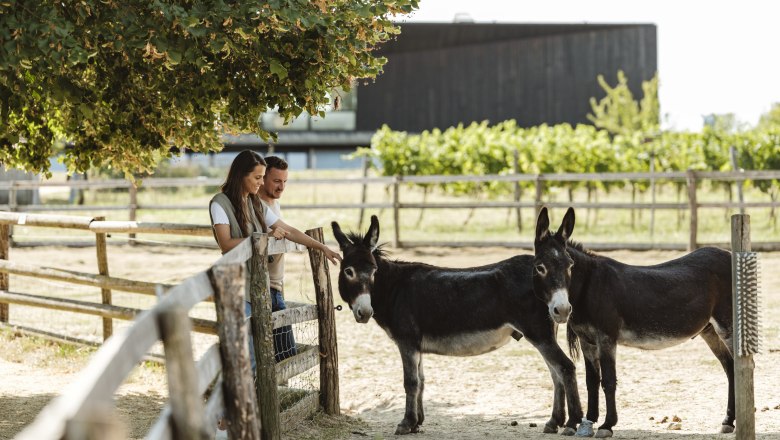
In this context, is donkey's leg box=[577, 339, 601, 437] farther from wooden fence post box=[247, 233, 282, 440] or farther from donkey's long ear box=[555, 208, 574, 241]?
wooden fence post box=[247, 233, 282, 440]

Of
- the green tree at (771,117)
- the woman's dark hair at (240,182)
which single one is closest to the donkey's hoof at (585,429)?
the woman's dark hair at (240,182)

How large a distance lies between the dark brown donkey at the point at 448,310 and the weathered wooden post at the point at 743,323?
122cm

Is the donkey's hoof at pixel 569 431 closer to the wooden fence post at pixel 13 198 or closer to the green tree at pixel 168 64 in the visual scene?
the green tree at pixel 168 64

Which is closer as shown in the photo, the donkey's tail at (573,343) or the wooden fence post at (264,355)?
the wooden fence post at (264,355)

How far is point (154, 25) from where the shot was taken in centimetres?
612

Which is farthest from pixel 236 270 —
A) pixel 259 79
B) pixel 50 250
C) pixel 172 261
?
pixel 50 250

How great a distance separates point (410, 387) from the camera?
283 inches

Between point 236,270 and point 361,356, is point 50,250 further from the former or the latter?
point 236,270

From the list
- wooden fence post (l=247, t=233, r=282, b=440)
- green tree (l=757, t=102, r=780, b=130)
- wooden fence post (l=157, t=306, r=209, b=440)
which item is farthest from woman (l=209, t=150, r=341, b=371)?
green tree (l=757, t=102, r=780, b=130)

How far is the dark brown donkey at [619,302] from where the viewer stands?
6805 mm

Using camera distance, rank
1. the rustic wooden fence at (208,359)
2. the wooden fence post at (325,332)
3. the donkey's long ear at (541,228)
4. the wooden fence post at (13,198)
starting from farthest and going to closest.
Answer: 1. the wooden fence post at (13,198)
2. the wooden fence post at (325,332)
3. the donkey's long ear at (541,228)
4. the rustic wooden fence at (208,359)

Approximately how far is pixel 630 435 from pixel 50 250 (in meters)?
17.3

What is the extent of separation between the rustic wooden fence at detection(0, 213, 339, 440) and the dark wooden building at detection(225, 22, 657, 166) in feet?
103

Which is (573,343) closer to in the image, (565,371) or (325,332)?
(565,371)
